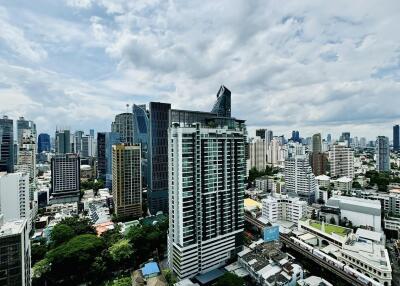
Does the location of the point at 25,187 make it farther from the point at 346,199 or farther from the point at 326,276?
the point at 346,199

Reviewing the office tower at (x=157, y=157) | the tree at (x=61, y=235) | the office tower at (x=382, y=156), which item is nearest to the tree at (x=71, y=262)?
the tree at (x=61, y=235)

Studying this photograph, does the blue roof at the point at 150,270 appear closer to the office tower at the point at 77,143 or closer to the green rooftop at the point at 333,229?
the green rooftop at the point at 333,229

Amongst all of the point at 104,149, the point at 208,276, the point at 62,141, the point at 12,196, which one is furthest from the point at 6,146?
the point at 208,276

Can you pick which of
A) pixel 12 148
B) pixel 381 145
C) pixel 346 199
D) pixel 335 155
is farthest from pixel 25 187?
pixel 381 145

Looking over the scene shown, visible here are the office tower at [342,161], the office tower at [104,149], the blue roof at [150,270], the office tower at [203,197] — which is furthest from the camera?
the office tower at [104,149]

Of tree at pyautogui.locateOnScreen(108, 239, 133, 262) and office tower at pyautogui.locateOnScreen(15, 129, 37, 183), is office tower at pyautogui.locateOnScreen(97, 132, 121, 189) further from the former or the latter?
tree at pyautogui.locateOnScreen(108, 239, 133, 262)
